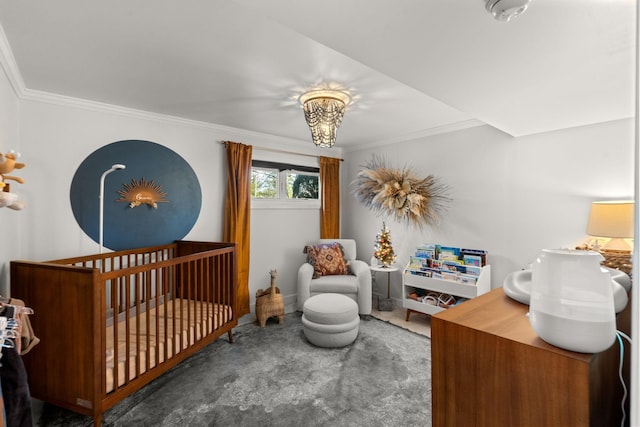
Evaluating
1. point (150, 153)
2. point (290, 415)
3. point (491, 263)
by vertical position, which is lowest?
point (290, 415)

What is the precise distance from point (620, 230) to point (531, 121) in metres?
0.99

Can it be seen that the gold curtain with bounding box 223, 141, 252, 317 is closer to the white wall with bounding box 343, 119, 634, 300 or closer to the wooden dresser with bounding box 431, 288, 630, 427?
the white wall with bounding box 343, 119, 634, 300

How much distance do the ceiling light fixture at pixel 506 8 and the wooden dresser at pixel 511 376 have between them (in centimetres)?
98

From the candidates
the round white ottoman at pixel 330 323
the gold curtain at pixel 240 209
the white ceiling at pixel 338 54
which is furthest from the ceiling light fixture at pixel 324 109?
the round white ottoman at pixel 330 323

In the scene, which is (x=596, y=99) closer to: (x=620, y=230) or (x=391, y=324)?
(x=620, y=230)

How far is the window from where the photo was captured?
382cm

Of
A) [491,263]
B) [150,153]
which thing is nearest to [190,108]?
[150,153]

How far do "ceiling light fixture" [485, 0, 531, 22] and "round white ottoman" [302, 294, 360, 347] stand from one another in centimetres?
233

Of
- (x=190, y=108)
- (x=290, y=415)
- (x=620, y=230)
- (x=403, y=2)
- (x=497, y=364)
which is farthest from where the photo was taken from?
(x=190, y=108)

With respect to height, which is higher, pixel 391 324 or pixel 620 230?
pixel 620 230

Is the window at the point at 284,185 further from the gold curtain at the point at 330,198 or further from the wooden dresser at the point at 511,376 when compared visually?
the wooden dresser at the point at 511,376

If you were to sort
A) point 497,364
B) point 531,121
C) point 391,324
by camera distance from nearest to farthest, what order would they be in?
point 497,364 → point 531,121 → point 391,324

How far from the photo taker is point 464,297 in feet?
9.92

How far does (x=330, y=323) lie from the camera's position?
266 centimetres
